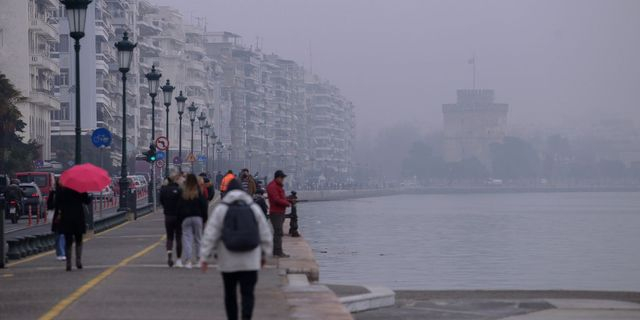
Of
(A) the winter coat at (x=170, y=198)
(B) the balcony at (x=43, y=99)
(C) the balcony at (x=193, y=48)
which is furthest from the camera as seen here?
(C) the balcony at (x=193, y=48)

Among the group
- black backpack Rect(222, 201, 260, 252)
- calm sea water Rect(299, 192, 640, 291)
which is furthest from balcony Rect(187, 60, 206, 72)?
black backpack Rect(222, 201, 260, 252)

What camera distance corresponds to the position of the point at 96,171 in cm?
2397

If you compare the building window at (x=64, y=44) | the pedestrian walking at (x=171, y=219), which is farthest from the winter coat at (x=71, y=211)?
the building window at (x=64, y=44)

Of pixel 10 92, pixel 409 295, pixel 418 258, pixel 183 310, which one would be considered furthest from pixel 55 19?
pixel 183 310

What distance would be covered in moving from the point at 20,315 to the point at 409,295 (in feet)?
43.3

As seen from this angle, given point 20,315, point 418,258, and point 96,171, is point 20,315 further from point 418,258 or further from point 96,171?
point 418,258

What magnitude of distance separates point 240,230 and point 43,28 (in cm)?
8643

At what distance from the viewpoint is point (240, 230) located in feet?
47.3

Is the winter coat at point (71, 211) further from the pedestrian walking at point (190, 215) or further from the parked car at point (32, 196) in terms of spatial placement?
the parked car at point (32, 196)

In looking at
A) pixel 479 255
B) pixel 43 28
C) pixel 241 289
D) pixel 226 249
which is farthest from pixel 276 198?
pixel 43 28

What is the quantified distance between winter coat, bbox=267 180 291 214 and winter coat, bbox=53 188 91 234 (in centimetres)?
477

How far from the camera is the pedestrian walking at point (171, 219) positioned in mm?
25078

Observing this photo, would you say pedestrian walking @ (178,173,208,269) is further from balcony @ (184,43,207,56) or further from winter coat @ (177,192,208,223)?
balcony @ (184,43,207,56)

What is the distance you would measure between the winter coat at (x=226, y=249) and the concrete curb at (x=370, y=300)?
8649 millimetres
